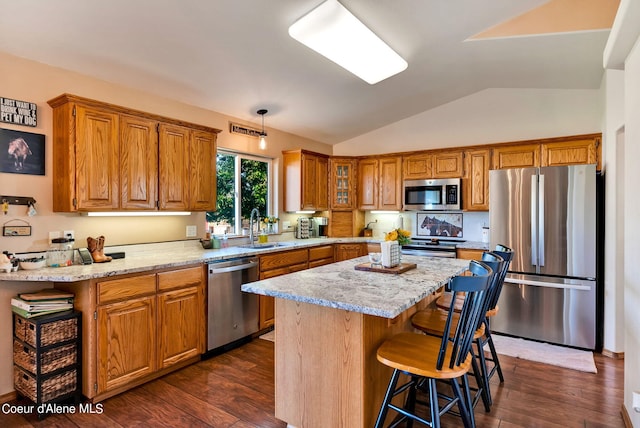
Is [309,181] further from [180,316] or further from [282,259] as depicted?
[180,316]

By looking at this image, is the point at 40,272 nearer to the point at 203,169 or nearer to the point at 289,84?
the point at 203,169

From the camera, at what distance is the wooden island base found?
183 centimetres

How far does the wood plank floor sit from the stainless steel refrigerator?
1.85 feet

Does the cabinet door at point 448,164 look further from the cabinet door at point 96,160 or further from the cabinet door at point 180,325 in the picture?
the cabinet door at point 96,160

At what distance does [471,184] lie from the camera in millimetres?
4648

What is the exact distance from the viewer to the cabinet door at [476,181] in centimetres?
454

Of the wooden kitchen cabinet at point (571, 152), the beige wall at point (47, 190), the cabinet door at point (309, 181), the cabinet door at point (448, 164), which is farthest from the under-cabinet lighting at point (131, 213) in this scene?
the wooden kitchen cabinet at point (571, 152)

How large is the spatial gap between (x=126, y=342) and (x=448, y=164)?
422 cm

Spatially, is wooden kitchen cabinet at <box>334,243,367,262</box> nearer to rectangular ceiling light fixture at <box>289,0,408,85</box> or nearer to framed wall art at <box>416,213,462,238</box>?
framed wall art at <box>416,213,462,238</box>

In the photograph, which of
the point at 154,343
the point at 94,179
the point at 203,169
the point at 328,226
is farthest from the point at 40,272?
the point at 328,226

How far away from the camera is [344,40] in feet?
9.20

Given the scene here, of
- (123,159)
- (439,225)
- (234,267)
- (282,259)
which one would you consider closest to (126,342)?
(234,267)

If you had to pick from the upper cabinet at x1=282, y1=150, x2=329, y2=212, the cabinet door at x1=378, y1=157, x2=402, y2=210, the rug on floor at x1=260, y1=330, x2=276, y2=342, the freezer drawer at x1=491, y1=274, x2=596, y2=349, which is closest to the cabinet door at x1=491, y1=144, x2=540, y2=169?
the cabinet door at x1=378, y1=157, x2=402, y2=210

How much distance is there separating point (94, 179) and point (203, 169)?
40.5 inches
